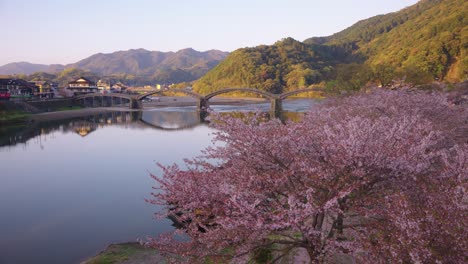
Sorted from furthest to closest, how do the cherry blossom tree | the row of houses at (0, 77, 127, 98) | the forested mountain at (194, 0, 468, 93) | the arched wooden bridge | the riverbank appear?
the arched wooden bridge → the row of houses at (0, 77, 127, 98) → the forested mountain at (194, 0, 468, 93) → the riverbank → the cherry blossom tree

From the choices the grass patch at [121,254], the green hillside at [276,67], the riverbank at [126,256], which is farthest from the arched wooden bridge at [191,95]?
the riverbank at [126,256]

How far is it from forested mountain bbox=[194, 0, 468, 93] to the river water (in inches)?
1090

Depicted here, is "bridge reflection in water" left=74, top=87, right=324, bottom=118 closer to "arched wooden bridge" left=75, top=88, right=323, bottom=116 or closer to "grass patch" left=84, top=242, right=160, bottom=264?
"arched wooden bridge" left=75, top=88, right=323, bottom=116

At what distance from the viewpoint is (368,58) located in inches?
5133

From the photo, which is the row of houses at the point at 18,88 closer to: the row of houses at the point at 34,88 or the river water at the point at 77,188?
the row of houses at the point at 34,88

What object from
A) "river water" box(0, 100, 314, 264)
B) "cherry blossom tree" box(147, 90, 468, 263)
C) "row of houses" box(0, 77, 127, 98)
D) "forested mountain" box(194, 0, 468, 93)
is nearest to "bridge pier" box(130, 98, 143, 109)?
"row of houses" box(0, 77, 127, 98)

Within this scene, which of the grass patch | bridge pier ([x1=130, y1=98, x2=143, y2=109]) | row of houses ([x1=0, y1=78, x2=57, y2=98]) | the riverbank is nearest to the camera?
the riverbank

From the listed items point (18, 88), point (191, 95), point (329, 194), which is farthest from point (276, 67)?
point (329, 194)

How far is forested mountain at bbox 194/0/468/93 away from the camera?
57.3m

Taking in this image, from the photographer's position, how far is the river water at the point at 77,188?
13.9 meters

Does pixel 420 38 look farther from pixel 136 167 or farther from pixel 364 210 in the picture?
pixel 364 210

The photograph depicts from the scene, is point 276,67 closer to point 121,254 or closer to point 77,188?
point 77,188

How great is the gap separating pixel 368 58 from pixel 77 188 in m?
132

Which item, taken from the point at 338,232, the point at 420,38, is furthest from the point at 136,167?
the point at 420,38
